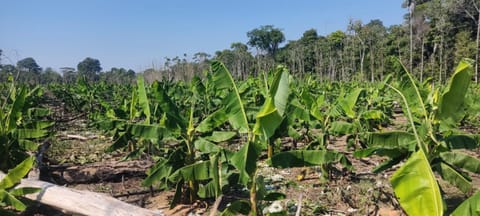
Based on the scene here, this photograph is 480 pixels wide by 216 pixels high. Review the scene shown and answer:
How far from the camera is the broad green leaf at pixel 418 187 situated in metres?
2.85

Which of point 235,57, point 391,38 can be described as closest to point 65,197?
point 391,38

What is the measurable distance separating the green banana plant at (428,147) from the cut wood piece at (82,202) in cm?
237

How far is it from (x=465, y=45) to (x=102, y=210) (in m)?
38.8

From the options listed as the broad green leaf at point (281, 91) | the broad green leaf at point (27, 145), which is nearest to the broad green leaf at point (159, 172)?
the broad green leaf at point (281, 91)

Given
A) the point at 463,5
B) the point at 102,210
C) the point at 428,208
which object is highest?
the point at 463,5

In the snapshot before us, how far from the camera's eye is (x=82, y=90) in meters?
19.1

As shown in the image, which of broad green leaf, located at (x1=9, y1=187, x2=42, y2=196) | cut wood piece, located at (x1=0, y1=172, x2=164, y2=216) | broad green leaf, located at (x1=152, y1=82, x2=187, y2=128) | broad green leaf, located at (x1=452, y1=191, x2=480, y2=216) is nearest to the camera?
broad green leaf, located at (x1=452, y1=191, x2=480, y2=216)

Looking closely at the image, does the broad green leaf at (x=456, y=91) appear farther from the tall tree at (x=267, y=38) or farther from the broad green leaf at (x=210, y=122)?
the tall tree at (x=267, y=38)

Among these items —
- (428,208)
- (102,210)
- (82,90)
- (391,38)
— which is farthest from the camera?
(391,38)

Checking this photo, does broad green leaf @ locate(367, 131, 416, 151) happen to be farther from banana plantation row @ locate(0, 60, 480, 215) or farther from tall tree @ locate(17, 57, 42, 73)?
tall tree @ locate(17, 57, 42, 73)

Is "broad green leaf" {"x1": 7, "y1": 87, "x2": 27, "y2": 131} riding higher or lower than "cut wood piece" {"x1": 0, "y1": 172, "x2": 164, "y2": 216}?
higher

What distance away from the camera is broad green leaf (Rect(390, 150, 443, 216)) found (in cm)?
285

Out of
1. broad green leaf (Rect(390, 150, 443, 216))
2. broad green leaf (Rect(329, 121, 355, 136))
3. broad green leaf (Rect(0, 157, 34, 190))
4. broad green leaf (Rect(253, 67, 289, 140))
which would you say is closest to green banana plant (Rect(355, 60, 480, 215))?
broad green leaf (Rect(390, 150, 443, 216))

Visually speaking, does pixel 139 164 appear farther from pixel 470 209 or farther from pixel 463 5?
pixel 463 5
